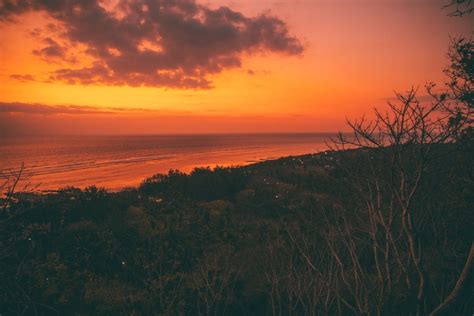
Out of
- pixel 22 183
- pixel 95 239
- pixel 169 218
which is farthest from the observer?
pixel 22 183

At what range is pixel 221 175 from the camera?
3091 cm

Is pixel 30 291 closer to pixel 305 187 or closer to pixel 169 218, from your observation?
pixel 169 218

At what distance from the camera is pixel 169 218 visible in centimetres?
1908

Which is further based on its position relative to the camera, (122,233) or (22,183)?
(22,183)

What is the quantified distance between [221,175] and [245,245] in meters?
15.0

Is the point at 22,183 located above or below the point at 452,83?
below

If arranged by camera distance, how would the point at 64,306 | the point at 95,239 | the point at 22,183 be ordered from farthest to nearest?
the point at 22,183
the point at 95,239
the point at 64,306

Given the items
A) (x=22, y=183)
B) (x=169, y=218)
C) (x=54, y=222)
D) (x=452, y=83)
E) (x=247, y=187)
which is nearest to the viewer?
(x=452, y=83)

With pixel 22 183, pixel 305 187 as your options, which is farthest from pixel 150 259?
pixel 22 183

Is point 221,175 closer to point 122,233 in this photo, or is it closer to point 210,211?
point 210,211

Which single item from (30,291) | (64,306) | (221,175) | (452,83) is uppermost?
(452,83)

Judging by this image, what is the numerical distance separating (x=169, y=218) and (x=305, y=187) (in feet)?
54.5

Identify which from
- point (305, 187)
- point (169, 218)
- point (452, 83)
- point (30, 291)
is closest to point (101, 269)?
point (30, 291)

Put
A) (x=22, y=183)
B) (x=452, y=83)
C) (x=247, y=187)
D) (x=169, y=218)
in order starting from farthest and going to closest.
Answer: (x=22, y=183)
(x=247, y=187)
(x=169, y=218)
(x=452, y=83)
